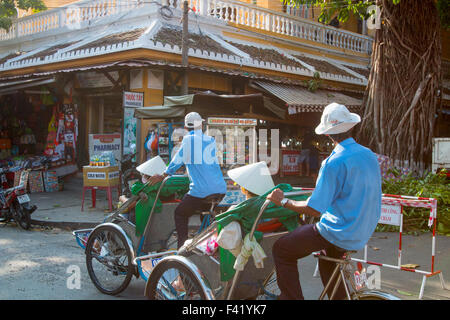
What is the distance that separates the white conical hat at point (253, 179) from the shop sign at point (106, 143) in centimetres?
884

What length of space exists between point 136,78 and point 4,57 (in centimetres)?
784

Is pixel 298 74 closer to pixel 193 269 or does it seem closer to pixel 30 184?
pixel 30 184

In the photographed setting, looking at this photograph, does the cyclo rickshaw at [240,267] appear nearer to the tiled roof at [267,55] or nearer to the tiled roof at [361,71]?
the tiled roof at [267,55]

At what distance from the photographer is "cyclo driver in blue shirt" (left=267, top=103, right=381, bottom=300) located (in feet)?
8.92

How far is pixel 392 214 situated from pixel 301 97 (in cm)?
760

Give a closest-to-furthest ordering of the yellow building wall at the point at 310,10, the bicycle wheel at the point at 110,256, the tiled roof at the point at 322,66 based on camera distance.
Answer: the bicycle wheel at the point at 110,256
the tiled roof at the point at 322,66
the yellow building wall at the point at 310,10

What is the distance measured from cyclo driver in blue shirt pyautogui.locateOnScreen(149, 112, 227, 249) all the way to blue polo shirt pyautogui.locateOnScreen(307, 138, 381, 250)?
188 cm

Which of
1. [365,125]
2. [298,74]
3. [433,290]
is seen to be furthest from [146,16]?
[433,290]

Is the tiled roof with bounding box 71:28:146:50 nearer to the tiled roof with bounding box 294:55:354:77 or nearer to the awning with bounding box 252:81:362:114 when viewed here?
the awning with bounding box 252:81:362:114

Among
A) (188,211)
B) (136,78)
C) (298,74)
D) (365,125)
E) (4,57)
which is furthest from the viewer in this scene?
(4,57)

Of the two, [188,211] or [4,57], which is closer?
[188,211]

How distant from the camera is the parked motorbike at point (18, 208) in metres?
7.78

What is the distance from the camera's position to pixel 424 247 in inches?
254

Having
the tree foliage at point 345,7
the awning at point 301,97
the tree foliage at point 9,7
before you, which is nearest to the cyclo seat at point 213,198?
the awning at point 301,97
